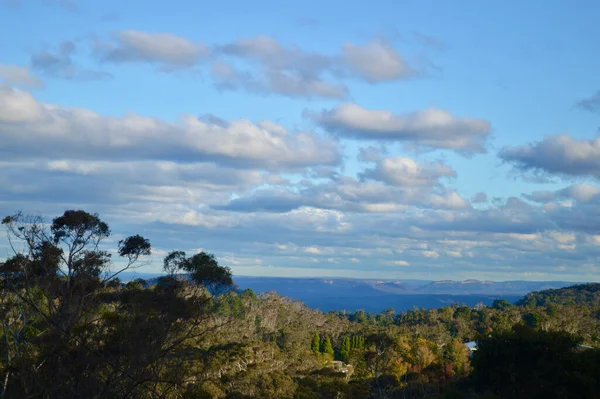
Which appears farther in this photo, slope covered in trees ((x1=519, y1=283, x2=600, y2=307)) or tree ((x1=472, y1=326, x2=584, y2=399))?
slope covered in trees ((x1=519, y1=283, x2=600, y2=307))

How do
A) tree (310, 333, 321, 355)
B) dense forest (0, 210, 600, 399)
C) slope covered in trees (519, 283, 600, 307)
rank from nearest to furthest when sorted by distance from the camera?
dense forest (0, 210, 600, 399)
tree (310, 333, 321, 355)
slope covered in trees (519, 283, 600, 307)

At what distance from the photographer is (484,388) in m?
27.9

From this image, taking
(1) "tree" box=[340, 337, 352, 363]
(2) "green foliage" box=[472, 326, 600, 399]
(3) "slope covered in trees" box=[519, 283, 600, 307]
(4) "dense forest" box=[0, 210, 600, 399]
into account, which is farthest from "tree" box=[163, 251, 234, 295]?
(3) "slope covered in trees" box=[519, 283, 600, 307]

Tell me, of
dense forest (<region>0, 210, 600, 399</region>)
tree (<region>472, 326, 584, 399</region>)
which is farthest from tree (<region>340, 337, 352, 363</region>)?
tree (<region>472, 326, 584, 399</region>)

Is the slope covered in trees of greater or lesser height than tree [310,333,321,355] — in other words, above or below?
above

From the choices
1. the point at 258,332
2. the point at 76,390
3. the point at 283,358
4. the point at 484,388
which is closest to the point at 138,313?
the point at 76,390

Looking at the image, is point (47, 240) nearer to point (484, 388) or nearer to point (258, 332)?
point (484, 388)

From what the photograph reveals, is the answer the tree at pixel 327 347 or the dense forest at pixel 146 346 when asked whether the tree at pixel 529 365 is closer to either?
the dense forest at pixel 146 346

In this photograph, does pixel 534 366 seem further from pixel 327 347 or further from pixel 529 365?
pixel 327 347

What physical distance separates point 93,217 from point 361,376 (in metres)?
29.5

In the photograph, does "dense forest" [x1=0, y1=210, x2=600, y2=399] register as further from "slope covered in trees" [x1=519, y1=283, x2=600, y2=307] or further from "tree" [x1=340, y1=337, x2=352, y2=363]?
"slope covered in trees" [x1=519, y1=283, x2=600, y2=307]

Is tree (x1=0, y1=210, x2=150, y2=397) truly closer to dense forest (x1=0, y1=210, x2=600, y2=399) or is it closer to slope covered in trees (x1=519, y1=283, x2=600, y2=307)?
dense forest (x1=0, y1=210, x2=600, y2=399)

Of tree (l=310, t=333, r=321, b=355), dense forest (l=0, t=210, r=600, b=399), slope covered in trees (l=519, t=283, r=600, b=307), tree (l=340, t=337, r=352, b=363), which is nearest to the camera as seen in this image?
dense forest (l=0, t=210, r=600, b=399)

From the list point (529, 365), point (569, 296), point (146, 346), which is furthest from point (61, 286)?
point (569, 296)
